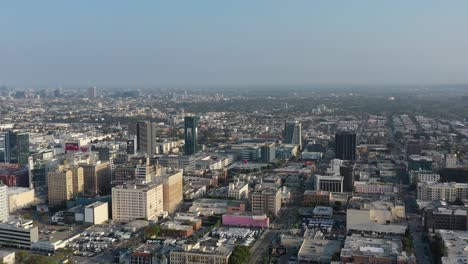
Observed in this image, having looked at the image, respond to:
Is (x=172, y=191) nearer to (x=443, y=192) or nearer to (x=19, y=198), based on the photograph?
(x=19, y=198)

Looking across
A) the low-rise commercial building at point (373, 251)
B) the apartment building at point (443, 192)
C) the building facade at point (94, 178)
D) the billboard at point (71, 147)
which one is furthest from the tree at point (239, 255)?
the billboard at point (71, 147)

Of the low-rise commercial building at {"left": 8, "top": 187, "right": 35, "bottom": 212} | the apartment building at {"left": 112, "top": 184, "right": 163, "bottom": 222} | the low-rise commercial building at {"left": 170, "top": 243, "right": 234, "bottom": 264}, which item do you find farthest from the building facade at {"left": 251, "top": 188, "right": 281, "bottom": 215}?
the low-rise commercial building at {"left": 8, "top": 187, "right": 35, "bottom": 212}

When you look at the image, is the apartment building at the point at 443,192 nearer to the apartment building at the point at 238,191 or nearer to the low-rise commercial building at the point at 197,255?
the apartment building at the point at 238,191

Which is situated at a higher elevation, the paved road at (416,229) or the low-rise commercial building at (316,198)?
the low-rise commercial building at (316,198)

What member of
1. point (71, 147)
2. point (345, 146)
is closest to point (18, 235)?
point (71, 147)

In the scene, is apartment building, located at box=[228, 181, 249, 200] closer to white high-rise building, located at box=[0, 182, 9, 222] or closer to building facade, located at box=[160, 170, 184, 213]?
building facade, located at box=[160, 170, 184, 213]

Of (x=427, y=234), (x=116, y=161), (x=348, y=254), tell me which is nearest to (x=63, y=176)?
(x=116, y=161)
